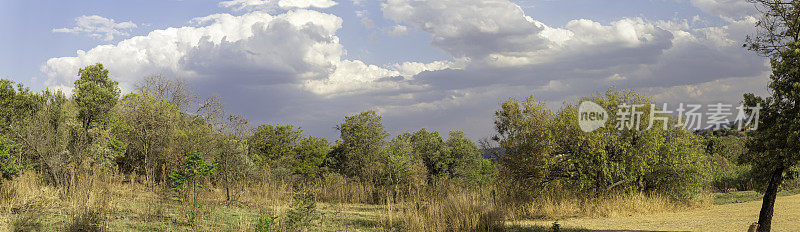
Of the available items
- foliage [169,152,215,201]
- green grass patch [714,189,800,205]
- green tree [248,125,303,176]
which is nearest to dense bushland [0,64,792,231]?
foliage [169,152,215,201]

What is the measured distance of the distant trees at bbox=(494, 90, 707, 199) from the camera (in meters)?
16.3

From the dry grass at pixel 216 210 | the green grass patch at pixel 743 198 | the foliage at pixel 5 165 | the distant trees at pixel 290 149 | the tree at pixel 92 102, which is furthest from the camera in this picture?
the distant trees at pixel 290 149

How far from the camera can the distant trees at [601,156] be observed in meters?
16.3

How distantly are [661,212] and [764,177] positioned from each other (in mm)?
6123

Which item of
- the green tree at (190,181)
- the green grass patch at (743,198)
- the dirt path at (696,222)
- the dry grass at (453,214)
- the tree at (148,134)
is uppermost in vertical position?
the tree at (148,134)

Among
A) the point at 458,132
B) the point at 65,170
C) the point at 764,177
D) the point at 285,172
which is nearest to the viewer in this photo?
the point at 764,177

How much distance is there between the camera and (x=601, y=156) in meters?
16.2

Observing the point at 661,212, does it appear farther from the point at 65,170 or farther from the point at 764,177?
the point at 65,170

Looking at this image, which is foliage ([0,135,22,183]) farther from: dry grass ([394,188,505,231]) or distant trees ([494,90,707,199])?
distant trees ([494,90,707,199])

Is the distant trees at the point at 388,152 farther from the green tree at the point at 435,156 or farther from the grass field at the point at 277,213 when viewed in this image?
the grass field at the point at 277,213

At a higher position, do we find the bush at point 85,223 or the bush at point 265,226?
the bush at point 85,223

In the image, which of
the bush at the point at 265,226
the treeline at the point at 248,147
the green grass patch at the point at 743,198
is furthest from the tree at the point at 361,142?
the bush at the point at 265,226

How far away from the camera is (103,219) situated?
364 inches

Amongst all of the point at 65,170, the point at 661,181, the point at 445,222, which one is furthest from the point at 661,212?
the point at 65,170
